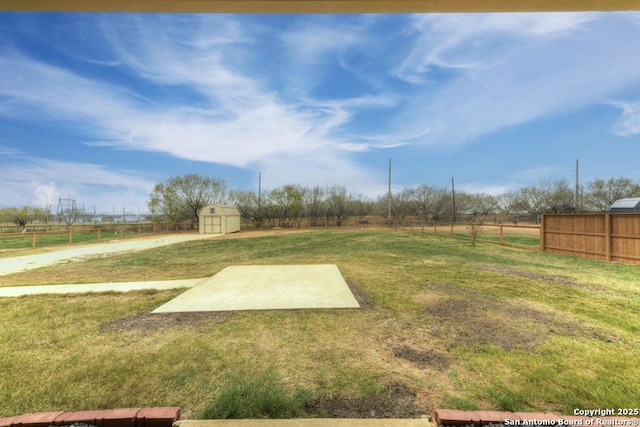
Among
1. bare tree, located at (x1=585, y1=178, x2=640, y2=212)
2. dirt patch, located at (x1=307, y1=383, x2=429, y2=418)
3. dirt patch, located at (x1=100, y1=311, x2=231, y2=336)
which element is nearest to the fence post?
dirt patch, located at (x1=307, y1=383, x2=429, y2=418)

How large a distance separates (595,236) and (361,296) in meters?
9.23

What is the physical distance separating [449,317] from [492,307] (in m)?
0.91

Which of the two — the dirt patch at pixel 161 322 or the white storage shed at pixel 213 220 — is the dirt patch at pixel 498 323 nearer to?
the dirt patch at pixel 161 322

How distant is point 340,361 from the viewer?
2404mm

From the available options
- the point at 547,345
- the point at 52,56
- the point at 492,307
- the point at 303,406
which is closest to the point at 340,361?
the point at 303,406

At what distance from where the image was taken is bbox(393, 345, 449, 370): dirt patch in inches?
92.4

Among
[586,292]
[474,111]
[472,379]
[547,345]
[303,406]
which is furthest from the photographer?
[474,111]

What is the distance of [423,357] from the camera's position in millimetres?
2492

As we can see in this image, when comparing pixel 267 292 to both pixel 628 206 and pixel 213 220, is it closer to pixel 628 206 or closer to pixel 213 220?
pixel 213 220

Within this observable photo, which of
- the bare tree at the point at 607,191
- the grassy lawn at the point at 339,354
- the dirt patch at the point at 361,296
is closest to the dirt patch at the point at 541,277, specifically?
the grassy lawn at the point at 339,354

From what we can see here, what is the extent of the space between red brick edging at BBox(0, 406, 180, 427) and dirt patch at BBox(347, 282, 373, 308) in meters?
2.81

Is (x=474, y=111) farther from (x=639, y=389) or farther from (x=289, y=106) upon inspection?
(x=639, y=389)

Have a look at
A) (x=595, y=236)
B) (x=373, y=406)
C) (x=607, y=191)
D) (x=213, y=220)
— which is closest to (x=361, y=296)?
(x=373, y=406)

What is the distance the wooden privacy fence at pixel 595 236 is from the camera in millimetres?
7645
